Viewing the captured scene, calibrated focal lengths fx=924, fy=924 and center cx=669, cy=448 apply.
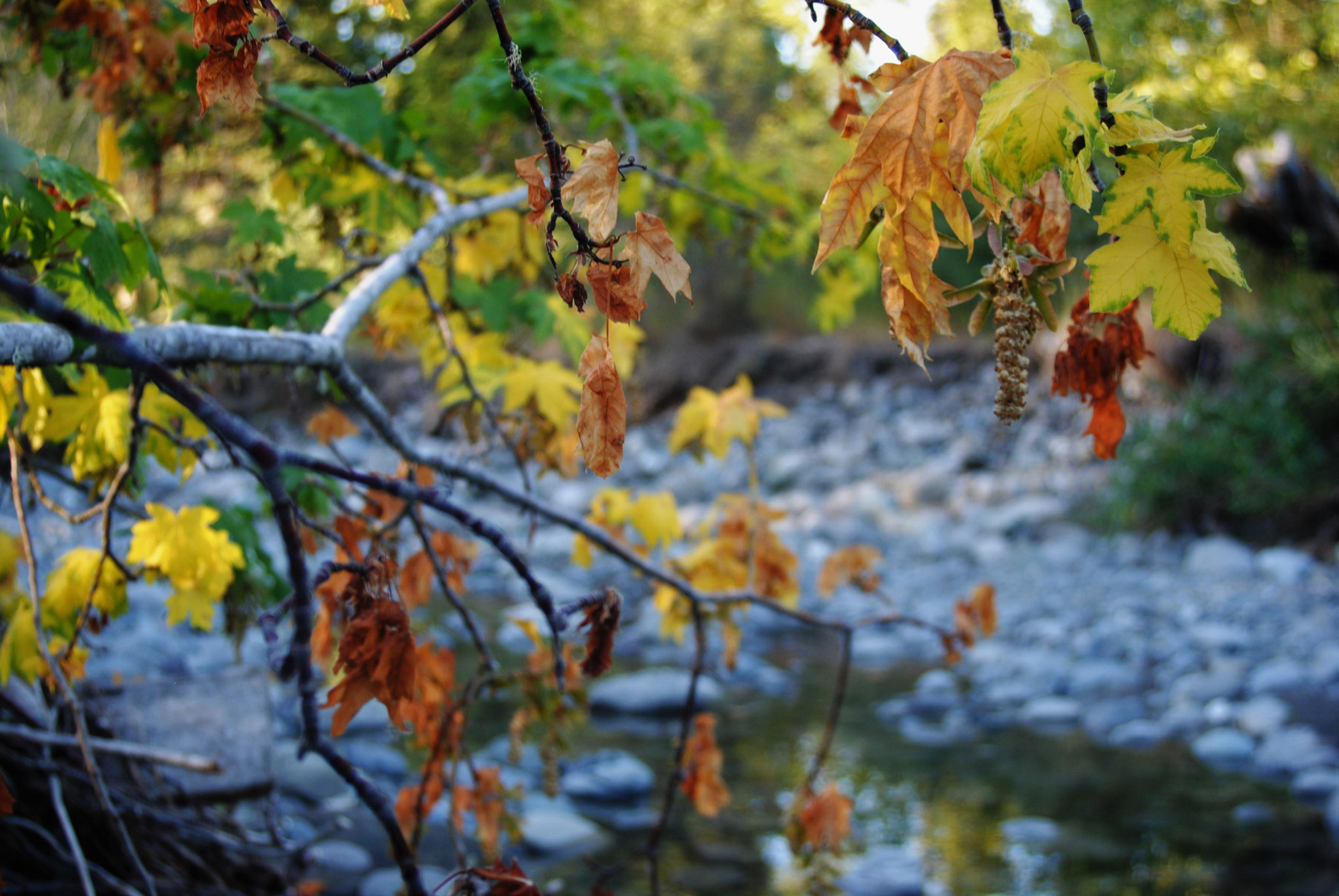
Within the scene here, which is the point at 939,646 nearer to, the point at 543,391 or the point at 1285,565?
the point at 1285,565

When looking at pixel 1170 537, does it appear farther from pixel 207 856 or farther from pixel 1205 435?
pixel 207 856

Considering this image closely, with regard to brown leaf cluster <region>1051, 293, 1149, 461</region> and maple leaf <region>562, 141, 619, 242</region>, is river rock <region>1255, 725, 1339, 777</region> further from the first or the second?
maple leaf <region>562, 141, 619, 242</region>

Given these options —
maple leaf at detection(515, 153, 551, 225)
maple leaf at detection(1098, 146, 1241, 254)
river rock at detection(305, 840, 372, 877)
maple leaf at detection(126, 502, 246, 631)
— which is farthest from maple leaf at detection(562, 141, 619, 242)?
river rock at detection(305, 840, 372, 877)

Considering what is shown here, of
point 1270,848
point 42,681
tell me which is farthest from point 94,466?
point 1270,848

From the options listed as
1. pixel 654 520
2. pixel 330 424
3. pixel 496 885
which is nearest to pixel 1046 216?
pixel 496 885

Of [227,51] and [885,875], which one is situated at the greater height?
[227,51]

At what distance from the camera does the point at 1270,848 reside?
115 inches

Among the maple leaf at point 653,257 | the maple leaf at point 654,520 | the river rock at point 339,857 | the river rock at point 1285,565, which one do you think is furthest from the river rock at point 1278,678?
the maple leaf at point 653,257

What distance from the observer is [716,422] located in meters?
2.39

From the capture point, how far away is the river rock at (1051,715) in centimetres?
412

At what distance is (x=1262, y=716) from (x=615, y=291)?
4.04 meters

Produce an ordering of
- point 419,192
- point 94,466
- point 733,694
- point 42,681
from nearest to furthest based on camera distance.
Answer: point 94,466 < point 42,681 < point 419,192 < point 733,694

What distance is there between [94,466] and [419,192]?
44.8 inches

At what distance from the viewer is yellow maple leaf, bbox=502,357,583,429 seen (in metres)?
2.11
